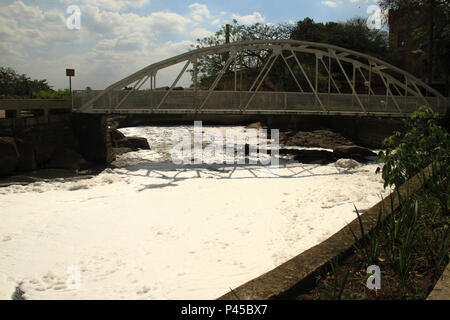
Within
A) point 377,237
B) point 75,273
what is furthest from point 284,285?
point 75,273

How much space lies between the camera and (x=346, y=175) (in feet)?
56.3

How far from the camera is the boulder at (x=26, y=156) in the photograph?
17.3 m

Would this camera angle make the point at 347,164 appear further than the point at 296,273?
Yes

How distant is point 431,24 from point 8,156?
26522mm

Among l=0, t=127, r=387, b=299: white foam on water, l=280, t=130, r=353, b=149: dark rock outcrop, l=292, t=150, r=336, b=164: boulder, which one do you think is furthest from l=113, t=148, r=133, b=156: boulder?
l=280, t=130, r=353, b=149: dark rock outcrop

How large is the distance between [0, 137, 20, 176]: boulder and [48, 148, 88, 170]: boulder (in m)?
2.36

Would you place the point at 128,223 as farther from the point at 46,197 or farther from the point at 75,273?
the point at 46,197

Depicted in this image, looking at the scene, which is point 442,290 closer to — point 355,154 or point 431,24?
point 355,154

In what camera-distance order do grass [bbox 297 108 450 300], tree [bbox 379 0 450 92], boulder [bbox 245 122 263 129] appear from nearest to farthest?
grass [bbox 297 108 450 300] < tree [bbox 379 0 450 92] < boulder [bbox 245 122 263 129]

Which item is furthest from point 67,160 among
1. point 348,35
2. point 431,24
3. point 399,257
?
point 348,35

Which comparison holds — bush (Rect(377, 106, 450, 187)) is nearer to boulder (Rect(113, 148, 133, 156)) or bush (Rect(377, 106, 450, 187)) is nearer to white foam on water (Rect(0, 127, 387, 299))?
white foam on water (Rect(0, 127, 387, 299))

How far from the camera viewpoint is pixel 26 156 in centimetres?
1755

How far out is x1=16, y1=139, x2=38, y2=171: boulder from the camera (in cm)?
1728

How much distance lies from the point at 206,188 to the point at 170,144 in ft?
44.4
